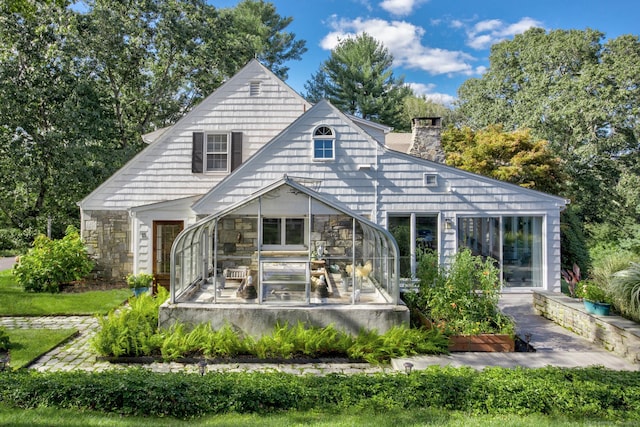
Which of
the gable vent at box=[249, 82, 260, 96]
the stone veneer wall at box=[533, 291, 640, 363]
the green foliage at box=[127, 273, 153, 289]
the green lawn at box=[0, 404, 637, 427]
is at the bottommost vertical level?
the green lawn at box=[0, 404, 637, 427]

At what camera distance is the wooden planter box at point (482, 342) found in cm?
673

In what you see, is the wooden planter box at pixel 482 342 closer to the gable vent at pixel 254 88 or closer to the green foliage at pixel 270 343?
the green foliage at pixel 270 343

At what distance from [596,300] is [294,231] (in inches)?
249

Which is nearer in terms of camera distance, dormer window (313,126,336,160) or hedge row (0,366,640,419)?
hedge row (0,366,640,419)

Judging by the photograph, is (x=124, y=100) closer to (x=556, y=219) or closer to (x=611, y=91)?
(x=556, y=219)

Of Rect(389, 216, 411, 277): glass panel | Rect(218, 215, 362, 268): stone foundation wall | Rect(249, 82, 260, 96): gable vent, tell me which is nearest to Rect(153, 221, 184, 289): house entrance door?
Rect(218, 215, 362, 268): stone foundation wall

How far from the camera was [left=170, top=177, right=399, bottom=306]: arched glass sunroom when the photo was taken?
279 inches

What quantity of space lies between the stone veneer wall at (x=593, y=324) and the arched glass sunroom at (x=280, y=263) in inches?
147

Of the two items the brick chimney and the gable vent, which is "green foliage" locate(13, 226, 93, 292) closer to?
the gable vent

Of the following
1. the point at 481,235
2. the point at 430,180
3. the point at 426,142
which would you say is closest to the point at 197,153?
the point at 430,180

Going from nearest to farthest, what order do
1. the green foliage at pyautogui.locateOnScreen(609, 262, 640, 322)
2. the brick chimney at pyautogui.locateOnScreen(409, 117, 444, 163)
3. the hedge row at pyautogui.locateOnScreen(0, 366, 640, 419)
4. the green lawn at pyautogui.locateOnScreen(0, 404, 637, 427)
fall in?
the green lawn at pyautogui.locateOnScreen(0, 404, 637, 427) → the hedge row at pyautogui.locateOnScreen(0, 366, 640, 419) → the green foliage at pyautogui.locateOnScreen(609, 262, 640, 322) → the brick chimney at pyautogui.locateOnScreen(409, 117, 444, 163)

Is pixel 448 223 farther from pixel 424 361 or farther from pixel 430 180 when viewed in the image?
pixel 424 361

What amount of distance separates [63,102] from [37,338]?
12.8 m

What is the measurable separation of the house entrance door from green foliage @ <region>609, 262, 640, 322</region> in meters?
10.6
